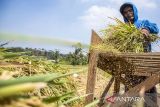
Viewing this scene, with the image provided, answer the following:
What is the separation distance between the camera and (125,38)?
4922 millimetres

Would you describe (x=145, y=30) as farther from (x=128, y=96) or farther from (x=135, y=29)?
(x=128, y=96)

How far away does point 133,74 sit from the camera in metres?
4.87

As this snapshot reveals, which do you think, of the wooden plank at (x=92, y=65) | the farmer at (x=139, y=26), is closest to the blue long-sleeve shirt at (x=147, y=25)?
the farmer at (x=139, y=26)

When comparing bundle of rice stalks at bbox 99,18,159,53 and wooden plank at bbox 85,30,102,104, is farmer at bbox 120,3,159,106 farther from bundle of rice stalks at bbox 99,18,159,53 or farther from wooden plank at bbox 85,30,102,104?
wooden plank at bbox 85,30,102,104

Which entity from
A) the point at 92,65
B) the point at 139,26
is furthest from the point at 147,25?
the point at 92,65

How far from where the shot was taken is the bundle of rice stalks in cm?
486

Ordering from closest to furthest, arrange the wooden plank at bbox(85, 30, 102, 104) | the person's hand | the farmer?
1. the person's hand
2. the farmer
3. the wooden plank at bbox(85, 30, 102, 104)

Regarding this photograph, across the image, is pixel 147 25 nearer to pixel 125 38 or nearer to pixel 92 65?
pixel 125 38

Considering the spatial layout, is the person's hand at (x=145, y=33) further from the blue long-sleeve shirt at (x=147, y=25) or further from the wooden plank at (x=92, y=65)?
the wooden plank at (x=92, y=65)

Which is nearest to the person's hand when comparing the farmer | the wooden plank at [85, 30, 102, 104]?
the farmer

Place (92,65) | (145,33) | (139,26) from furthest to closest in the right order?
(139,26) < (92,65) < (145,33)

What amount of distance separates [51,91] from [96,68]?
1.60m

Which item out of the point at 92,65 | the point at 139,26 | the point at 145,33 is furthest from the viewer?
the point at 139,26

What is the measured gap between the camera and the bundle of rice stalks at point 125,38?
15.9ft
